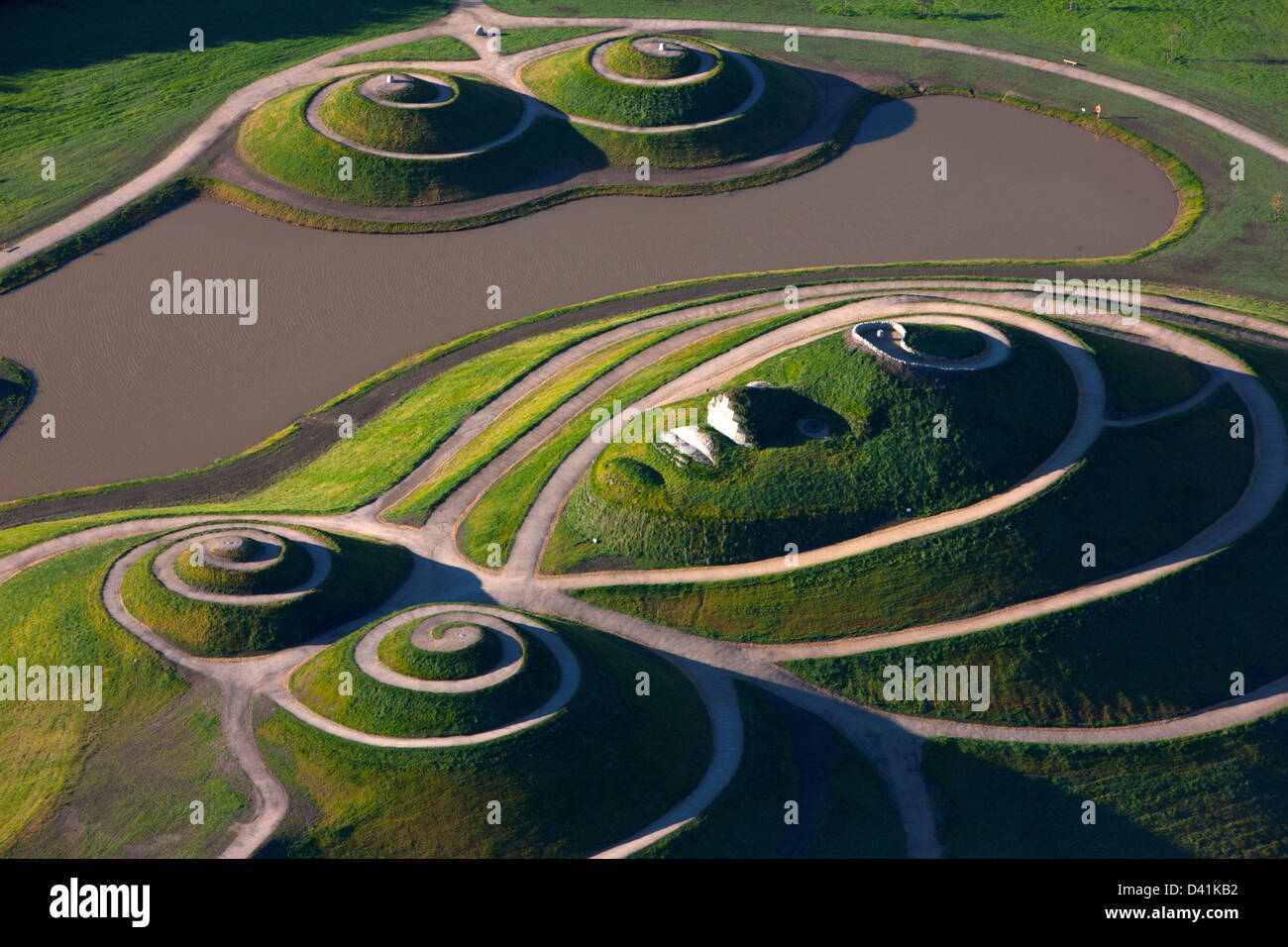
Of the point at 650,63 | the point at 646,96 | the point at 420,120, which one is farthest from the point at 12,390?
the point at 650,63

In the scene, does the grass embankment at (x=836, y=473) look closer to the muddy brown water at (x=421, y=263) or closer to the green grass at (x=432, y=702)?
the green grass at (x=432, y=702)

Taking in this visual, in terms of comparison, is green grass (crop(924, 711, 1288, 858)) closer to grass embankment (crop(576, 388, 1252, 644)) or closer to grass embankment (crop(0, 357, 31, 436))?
grass embankment (crop(576, 388, 1252, 644))

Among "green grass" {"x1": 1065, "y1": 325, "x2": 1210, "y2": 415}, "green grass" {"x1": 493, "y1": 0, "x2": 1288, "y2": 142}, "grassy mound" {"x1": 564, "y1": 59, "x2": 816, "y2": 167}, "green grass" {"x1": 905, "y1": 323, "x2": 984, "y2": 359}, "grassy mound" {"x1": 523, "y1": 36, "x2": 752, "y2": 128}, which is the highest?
"green grass" {"x1": 493, "y1": 0, "x2": 1288, "y2": 142}

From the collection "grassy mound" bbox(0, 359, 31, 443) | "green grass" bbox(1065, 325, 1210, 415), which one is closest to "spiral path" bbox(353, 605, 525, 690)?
"green grass" bbox(1065, 325, 1210, 415)
